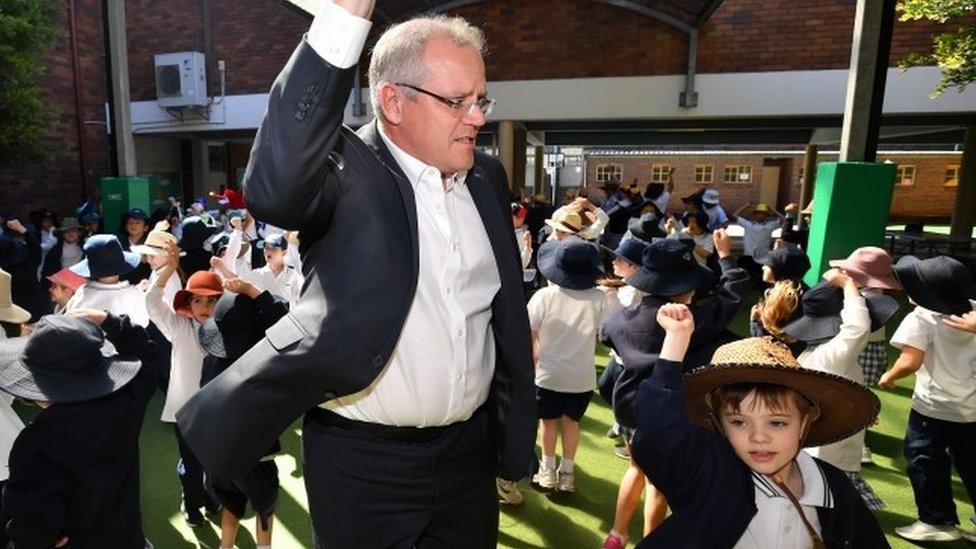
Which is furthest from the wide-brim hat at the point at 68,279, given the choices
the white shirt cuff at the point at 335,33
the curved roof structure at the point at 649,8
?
the curved roof structure at the point at 649,8

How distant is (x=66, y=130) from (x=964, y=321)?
15.1 m

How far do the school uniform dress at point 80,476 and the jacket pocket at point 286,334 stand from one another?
55.1 inches

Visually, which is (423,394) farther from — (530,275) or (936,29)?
A: (936,29)

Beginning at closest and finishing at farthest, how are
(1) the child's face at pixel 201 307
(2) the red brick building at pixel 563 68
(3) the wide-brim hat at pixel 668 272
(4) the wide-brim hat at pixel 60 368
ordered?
(4) the wide-brim hat at pixel 60 368 < (3) the wide-brim hat at pixel 668 272 < (1) the child's face at pixel 201 307 < (2) the red brick building at pixel 563 68

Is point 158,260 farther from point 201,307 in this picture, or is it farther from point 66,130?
point 66,130

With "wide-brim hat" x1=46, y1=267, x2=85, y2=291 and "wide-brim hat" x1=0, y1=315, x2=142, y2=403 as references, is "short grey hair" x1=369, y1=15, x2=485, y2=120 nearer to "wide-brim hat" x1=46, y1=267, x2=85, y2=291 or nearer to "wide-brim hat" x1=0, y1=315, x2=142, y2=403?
"wide-brim hat" x1=0, y1=315, x2=142, y2=403

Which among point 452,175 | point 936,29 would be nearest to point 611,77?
point 936,29

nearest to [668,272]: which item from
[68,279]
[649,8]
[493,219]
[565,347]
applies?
[565,347]

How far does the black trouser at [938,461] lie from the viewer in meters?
3.31

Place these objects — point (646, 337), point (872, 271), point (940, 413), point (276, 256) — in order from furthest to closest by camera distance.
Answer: point (276, 256), point (872, 271), point (940, 413), point (646, 337)

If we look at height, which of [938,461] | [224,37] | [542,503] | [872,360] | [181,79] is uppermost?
[224,37]

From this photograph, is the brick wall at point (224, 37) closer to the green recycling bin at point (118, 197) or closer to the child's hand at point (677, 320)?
the green recycling bin at point (118, 197)

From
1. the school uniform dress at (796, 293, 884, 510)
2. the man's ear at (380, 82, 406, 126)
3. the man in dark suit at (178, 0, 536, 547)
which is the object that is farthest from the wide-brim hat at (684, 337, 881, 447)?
the school uniform dress at (796, 293, 884, 510)

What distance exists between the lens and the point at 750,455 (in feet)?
A: 5.77
